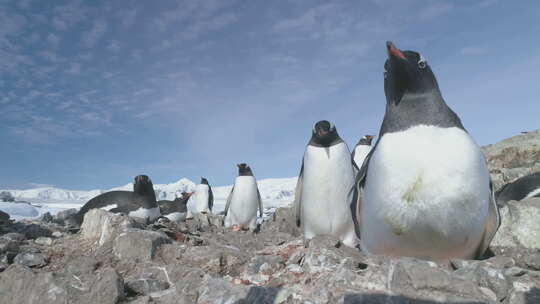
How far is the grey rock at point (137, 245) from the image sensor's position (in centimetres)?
357

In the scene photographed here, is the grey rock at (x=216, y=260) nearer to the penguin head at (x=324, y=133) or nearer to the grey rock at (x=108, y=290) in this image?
the grey rock at (x=108, y=290)

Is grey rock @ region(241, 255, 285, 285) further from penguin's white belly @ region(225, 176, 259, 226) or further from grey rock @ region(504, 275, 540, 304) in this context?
penguin's white belly @ region(225, 176, 259, 226)

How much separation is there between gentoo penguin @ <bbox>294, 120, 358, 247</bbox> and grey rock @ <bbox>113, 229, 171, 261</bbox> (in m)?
2.45

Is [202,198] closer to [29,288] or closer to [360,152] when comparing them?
[360,152]

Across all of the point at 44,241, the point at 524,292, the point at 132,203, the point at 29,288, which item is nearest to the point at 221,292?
the point at 29,288

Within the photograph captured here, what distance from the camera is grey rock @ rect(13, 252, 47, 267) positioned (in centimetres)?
373

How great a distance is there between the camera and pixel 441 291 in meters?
2.23

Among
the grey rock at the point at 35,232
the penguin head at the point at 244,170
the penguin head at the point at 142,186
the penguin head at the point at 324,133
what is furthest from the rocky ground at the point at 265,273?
the penguin head at the point at 244,170

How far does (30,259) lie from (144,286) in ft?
5.17

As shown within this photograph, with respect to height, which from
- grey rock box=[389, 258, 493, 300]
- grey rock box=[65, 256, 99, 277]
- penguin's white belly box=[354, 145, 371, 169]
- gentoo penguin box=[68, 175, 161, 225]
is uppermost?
penguin's white belly box=[354, 145, 371, 169]

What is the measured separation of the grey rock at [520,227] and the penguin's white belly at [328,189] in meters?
2.11

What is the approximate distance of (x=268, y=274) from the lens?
292 centimetres

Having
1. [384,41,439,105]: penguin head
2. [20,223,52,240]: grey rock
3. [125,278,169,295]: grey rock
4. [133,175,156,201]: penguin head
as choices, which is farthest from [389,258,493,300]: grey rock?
[133,175,156,201]: penguin head

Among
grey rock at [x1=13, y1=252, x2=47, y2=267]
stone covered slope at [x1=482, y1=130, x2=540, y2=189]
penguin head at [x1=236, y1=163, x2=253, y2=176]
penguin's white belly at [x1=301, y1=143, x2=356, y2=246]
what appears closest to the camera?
grey rock at [x1=13, y1=252, x2=47, y2=267]
